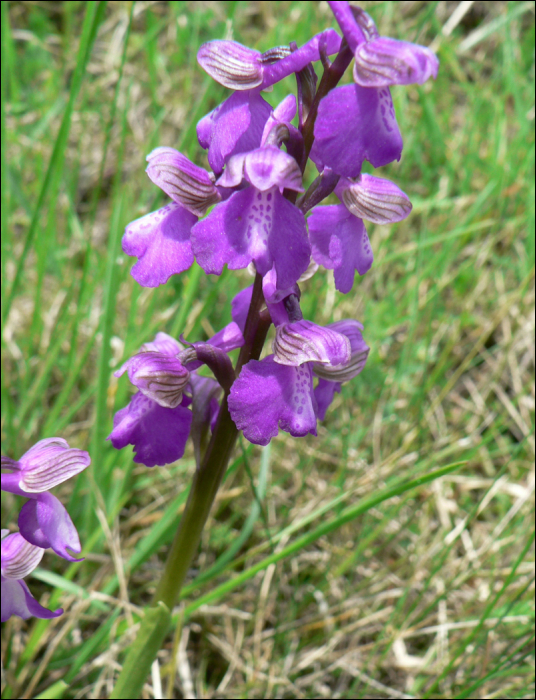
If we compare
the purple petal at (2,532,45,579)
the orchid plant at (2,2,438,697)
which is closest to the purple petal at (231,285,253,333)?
the orchid plant at (2,2,438,697)

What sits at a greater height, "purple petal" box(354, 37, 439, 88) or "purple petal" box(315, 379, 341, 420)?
"purple petal" box(354, 37, 439, 88)

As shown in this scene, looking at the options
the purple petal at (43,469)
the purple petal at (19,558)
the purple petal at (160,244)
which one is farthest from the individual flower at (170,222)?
the purple petal at (19,558)

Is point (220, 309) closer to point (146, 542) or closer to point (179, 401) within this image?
point (146, 542)

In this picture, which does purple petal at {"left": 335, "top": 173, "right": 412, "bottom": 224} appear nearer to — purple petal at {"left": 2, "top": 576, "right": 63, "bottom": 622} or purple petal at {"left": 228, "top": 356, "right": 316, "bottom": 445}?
purple petal at {"left": 228, "top": 356, "right": 316, "bottom": 445}

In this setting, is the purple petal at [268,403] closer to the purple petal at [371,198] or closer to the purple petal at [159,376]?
the purple petal at [159,376]

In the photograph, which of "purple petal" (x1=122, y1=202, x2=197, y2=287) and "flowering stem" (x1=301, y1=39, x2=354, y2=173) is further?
"purple petal" (x1=122, y1=202, x2=197, y2=287)

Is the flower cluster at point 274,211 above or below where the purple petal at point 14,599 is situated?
above

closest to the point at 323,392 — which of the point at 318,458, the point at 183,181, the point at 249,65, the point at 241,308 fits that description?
the point at 241,308

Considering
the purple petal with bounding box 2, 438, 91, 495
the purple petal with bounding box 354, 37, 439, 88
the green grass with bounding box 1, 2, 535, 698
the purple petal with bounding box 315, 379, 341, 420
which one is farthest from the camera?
the green grass with bounding box 1, 2, 535, 698
